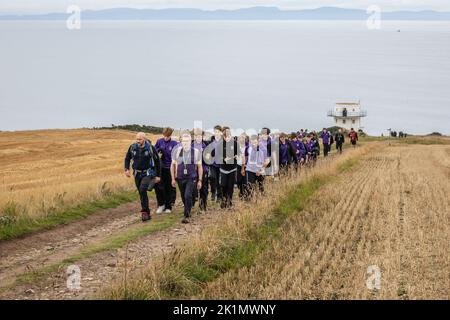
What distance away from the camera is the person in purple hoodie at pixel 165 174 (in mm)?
15953

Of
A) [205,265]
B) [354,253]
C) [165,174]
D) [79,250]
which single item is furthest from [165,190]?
[205,265]

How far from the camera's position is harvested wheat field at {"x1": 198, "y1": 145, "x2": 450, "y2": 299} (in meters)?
8.43

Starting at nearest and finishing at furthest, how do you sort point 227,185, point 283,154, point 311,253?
point 311,253 → point 227,185 → point 283,154

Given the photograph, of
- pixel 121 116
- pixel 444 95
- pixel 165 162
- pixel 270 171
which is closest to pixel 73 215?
pixel 165 162

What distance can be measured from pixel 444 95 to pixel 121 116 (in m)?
106

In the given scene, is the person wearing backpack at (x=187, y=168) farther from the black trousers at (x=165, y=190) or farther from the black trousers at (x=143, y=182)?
the black trousers at (x=165, y=190)

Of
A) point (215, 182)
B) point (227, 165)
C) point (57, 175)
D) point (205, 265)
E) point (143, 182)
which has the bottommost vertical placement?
point (57, 175)

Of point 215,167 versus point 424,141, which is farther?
point 424,141

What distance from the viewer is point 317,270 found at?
373 inches

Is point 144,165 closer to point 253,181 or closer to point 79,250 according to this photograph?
point 253,181

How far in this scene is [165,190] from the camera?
53.9 feet

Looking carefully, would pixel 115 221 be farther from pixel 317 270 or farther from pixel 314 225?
pixel 317 270

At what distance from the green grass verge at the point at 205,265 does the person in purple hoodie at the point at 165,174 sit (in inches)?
133

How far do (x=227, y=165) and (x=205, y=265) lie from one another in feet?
21.3
